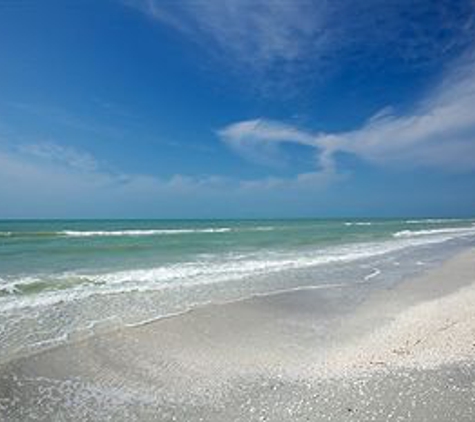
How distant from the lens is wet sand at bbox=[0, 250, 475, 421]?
501 centimetres

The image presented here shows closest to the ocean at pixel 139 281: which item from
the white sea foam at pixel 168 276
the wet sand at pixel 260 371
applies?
the white sea foam at pixel 168 276

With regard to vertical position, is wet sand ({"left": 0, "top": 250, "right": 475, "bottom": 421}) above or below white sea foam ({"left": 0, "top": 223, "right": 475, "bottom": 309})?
below

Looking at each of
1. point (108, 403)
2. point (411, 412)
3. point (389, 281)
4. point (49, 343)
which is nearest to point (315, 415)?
point (411, 412)

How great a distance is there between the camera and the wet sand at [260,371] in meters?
5.01

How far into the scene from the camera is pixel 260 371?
625 centimetres

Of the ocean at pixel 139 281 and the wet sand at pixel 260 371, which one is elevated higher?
the ocean at pixel 139 281

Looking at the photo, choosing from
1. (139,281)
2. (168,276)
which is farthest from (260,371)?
(168,276)

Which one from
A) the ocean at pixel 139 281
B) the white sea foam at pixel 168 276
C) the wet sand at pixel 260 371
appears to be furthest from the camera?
the white sea foam at pixel 168 276

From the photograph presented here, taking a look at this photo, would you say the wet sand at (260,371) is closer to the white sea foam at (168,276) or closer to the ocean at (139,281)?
the ocean at (139,281)

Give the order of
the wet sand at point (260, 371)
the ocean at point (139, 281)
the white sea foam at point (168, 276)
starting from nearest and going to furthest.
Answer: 1. the wet sand at point (260, 371)
2. the ocean at point (139, 281)
3. the white sea foam at point (168, 276)

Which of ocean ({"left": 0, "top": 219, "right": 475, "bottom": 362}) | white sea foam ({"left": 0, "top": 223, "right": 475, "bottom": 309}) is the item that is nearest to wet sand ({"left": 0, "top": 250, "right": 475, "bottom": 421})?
ocean ({"left": 0, "top": 219, "right": 475, "bottom": 362})

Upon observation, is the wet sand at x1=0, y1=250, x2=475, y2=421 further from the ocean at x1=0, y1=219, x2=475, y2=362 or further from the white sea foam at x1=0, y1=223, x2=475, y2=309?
the white sea foam at x1=0, y1=223, x2=475, y2=309

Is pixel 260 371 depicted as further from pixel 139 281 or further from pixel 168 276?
pixel 168 276

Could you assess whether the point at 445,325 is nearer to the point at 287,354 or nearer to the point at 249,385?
the point at 287,354
